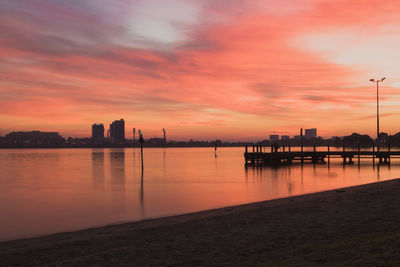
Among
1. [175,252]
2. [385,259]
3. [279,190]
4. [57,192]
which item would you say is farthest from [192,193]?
[385,259]

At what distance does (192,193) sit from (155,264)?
84.3 ft

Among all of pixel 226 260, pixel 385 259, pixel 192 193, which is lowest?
pixel 192 193

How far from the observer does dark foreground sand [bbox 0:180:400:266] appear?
8672mm

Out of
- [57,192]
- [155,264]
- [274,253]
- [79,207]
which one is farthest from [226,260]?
[57,192]

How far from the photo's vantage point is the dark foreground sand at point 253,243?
8.67m

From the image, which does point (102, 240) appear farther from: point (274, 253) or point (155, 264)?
point (274, 253)

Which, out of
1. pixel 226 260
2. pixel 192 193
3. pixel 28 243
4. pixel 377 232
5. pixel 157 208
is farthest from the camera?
pixel 192 193

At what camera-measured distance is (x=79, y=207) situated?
27.0 meters

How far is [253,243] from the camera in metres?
10.9

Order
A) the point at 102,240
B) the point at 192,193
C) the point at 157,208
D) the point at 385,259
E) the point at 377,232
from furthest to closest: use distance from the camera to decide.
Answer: the point at 192,193
the point at 157,208
the point at 102,240
the point at 377,232
the point at 385,259

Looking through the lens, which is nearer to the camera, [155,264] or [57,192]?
[155,264]

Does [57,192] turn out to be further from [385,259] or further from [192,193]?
[385,259]

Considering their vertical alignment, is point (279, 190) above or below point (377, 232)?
below

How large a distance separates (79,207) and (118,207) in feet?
10.0
